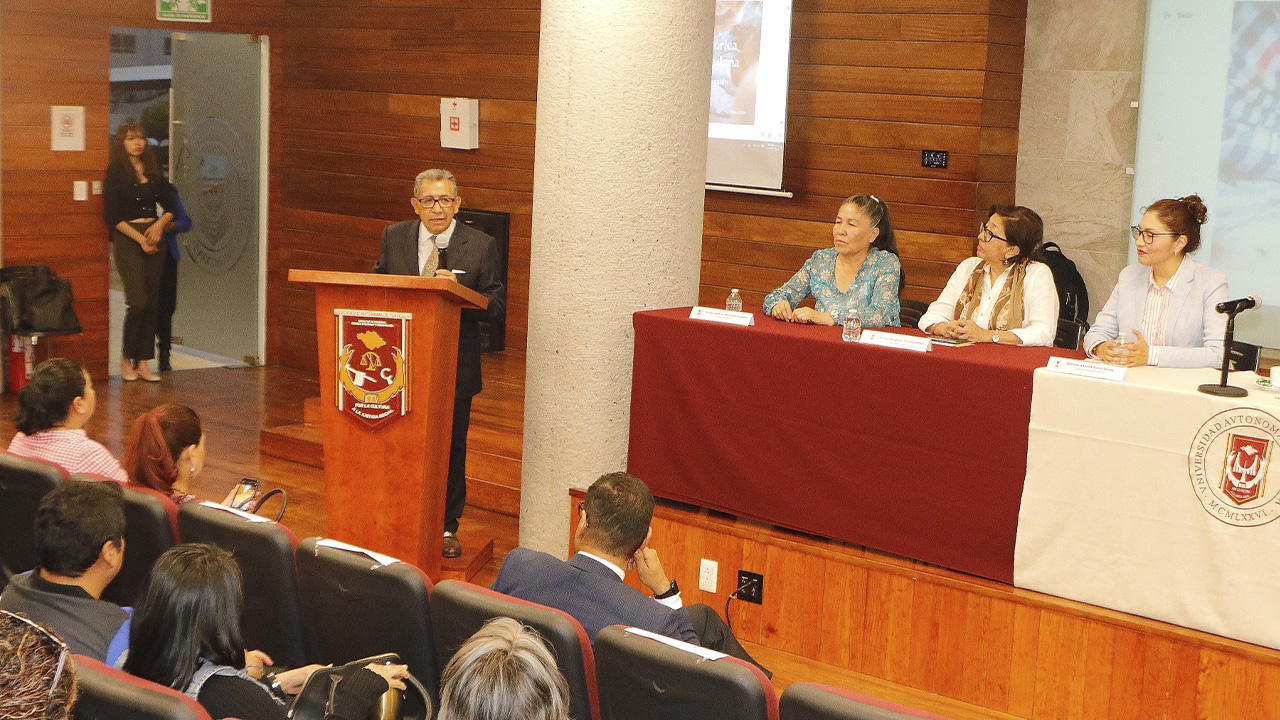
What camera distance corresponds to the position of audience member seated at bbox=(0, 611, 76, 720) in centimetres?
155

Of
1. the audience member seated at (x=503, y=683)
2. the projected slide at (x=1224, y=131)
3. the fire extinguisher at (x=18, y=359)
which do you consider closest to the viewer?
the audience member seated at (x=503, y=683)

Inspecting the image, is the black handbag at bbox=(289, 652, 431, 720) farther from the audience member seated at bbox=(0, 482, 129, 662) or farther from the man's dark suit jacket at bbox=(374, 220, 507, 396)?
the man's dark suit jacket at bbox=(374, 220, 507, 396)

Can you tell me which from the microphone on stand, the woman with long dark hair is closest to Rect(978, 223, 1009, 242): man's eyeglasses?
the microphone on stand

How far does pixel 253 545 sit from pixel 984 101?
4.70 metres

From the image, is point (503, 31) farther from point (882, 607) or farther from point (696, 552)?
point (882, 607)

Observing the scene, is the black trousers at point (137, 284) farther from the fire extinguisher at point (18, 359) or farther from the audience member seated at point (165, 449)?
the audience member seated at point (165, 449)

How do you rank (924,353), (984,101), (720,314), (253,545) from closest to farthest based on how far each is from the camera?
(253,545)
(924,353)
(720,314)
(984,101)

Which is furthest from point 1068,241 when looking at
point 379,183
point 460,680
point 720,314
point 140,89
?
point 140,89

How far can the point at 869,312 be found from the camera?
15.1 feet

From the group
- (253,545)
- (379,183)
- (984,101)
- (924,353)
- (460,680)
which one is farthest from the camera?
(379,183)

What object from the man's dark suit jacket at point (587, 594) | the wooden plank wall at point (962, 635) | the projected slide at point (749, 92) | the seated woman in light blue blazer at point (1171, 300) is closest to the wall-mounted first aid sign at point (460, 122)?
the projected slide at point (749, 92)

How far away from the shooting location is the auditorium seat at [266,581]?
3148 mm

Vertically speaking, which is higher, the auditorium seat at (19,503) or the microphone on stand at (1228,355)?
the microphone on stand at (1228,355)

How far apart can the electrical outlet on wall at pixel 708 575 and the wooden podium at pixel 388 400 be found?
0.93 m
